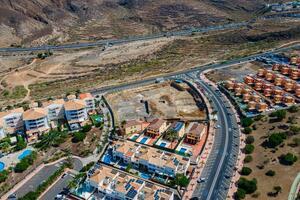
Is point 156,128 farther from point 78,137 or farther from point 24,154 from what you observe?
point 24,154

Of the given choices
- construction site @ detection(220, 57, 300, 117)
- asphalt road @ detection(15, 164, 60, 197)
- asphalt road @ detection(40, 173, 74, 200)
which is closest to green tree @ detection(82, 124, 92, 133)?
asphalt road @ detection(15, 164, 60, 197)

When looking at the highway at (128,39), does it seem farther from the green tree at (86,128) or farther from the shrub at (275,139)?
the shrub at (275,139)

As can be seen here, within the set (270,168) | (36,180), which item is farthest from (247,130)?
(36,180)

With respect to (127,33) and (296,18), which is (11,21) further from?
(296,18)

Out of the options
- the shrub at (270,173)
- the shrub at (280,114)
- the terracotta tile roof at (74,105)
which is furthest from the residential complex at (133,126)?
the shrub at (280,114)

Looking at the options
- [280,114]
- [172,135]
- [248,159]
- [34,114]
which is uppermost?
[34,114]

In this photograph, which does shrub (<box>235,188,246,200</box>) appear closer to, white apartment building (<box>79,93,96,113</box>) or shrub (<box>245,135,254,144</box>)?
shrub (<box>245,135,254,144</box>)

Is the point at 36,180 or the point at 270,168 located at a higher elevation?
the point at 36,180
